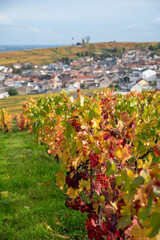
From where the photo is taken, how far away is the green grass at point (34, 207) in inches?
149

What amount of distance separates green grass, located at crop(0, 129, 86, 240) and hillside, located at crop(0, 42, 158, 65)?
143 meters

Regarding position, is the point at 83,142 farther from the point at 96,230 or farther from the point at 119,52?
the point at 119,52

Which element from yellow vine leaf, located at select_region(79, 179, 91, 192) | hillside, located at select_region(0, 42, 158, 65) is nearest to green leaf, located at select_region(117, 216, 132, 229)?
yellow vine leaf, located at select_region(79, 179, 91, 192)

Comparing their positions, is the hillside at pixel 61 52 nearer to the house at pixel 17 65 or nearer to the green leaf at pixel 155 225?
the house at pixel 17 65

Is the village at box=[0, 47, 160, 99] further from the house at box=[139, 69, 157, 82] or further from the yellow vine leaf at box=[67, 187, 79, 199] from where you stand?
the yellow vine leaf at box=[67, 187, 79, 199]

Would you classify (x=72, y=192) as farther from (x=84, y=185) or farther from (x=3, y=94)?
(x=3, y=94)

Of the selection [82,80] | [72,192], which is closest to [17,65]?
[82,80]

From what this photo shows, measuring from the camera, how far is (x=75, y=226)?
392 cm

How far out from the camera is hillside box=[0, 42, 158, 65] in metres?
150

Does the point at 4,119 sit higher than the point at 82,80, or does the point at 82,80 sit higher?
the point at 4,119

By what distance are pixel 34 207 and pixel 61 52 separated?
561 ft

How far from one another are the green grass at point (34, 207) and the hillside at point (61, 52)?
5614 inches

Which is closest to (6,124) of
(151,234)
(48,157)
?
(48,157)

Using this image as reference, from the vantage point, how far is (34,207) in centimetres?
464
